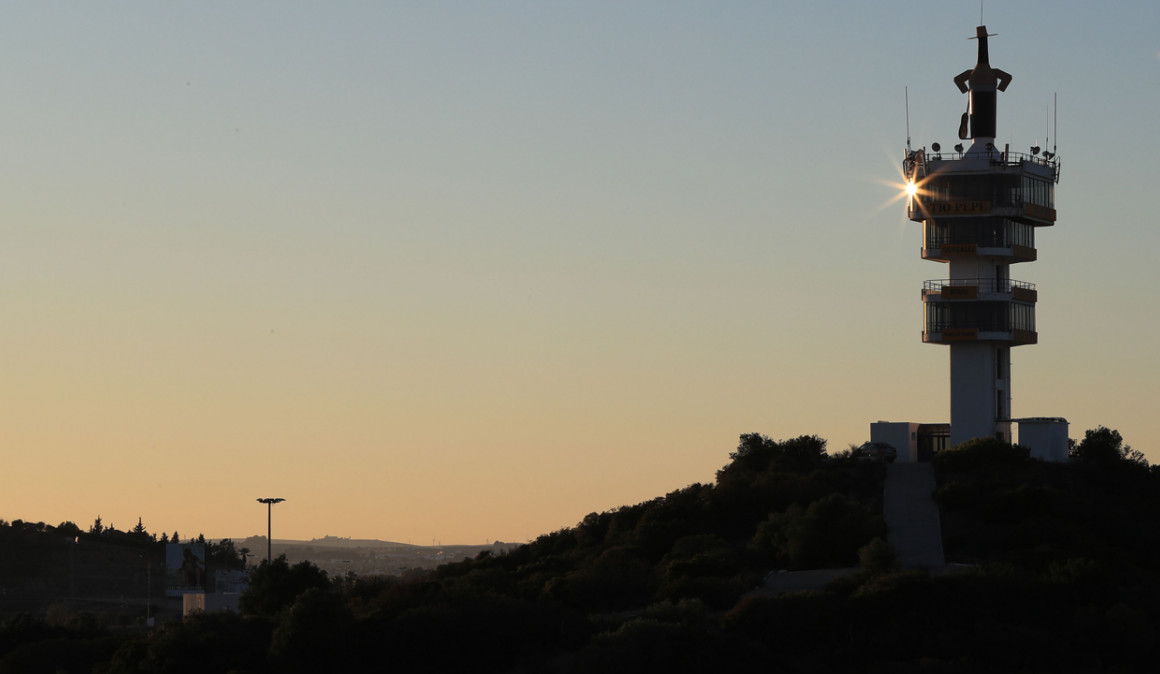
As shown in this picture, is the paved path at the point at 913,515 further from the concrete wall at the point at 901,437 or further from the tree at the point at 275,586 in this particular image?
the tree at the point at 275,586

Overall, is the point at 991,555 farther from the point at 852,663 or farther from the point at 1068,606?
the point at 852,663

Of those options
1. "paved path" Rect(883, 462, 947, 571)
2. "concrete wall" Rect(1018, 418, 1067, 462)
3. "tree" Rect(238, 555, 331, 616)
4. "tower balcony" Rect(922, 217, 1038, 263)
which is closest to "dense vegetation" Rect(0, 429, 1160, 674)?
"tree" Rect(238, 555, 331, 616)

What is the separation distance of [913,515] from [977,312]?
14.6m

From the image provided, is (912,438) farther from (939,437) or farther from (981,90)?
(981,90)

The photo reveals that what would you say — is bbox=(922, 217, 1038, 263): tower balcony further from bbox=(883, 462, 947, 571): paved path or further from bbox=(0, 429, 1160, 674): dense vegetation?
Answer: bbox=(883, 462, 947, 571): paved path

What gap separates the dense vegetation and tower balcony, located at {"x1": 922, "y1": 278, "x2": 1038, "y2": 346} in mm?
6229

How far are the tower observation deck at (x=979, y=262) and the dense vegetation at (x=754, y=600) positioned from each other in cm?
479

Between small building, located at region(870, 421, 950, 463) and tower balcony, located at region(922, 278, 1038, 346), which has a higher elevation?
tower balcony, located at region(922, 278, 1038, 346)

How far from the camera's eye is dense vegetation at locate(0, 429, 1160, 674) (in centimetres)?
5431

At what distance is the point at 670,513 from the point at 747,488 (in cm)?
394

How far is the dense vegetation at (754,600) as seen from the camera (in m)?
54.3

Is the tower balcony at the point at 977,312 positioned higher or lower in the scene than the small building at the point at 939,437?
higher

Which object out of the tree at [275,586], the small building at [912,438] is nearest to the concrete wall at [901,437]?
the small building at [912,438]

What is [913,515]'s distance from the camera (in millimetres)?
74688
